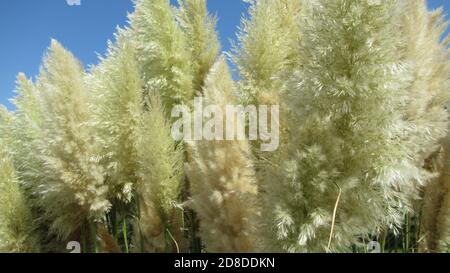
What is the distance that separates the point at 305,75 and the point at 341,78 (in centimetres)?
13

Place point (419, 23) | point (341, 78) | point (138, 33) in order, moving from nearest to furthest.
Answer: point (341, 78)
point (419, 23)
point (138, 33)

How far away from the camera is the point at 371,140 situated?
163 cm

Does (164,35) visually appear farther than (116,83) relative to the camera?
Yes

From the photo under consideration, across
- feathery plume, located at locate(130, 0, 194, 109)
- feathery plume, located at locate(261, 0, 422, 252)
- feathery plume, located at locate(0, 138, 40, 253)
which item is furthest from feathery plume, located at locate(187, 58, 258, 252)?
feathery plume, located at locate(0, 138, 40, 253)

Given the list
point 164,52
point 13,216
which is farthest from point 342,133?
point 13,216

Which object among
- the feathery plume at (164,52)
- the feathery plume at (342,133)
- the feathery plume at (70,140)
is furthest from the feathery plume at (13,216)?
the feathery plume at (342,133)

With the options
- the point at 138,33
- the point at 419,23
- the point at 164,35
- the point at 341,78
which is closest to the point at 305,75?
the point at 341,78

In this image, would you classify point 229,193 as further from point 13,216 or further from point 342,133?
point 13,216

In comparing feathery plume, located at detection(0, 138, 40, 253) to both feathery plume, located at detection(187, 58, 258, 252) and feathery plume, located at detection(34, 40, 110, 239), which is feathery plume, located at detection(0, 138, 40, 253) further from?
feathery plume, located at detection(187, 58, 258, 252)

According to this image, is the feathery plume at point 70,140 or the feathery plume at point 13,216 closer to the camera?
the feathery plume at point 70,140

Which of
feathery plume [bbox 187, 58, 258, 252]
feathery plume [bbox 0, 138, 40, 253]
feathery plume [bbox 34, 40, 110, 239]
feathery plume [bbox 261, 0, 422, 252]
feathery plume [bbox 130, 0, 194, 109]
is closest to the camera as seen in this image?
feathery plume [bbox 261, 0, 422, 252]

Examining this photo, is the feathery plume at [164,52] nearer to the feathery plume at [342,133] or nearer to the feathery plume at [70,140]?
the feathery plume at [70,140]

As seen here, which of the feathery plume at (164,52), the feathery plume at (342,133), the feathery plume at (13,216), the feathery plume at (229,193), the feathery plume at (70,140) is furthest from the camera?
the feathery plume at (13,216)
